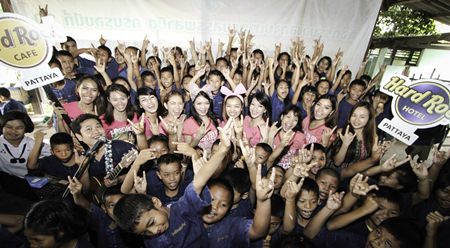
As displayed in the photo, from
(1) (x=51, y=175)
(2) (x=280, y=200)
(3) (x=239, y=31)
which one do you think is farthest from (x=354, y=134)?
(3) (x=239, y=31)

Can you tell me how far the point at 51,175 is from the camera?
2115 mm

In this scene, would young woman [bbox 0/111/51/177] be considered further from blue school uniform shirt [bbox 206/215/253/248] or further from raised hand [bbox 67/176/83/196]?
blue school uniform shirt [bbox 206/215/253/248]

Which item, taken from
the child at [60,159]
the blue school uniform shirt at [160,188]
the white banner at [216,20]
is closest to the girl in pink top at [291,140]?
the blue school uniform shirt at [160,188]

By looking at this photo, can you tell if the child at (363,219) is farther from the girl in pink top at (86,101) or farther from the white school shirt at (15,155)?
the white school shirt at (15,155)

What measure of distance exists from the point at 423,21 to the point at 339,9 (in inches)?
165

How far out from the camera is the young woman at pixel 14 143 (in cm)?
238

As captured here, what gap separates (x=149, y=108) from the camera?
9.07 ft

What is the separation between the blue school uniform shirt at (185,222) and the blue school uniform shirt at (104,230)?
18.9 inches

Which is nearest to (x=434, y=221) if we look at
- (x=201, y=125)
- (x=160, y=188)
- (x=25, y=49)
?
(x=160, y=188)

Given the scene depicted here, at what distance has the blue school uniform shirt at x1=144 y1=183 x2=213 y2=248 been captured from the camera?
1346 millimetres

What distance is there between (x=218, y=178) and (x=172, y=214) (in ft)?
1.49

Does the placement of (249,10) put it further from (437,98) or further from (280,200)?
(280,200)

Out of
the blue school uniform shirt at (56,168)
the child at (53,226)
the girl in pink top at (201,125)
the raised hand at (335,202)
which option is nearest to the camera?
the child at (53,226)

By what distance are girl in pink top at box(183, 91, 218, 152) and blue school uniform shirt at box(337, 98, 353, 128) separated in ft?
7.05
